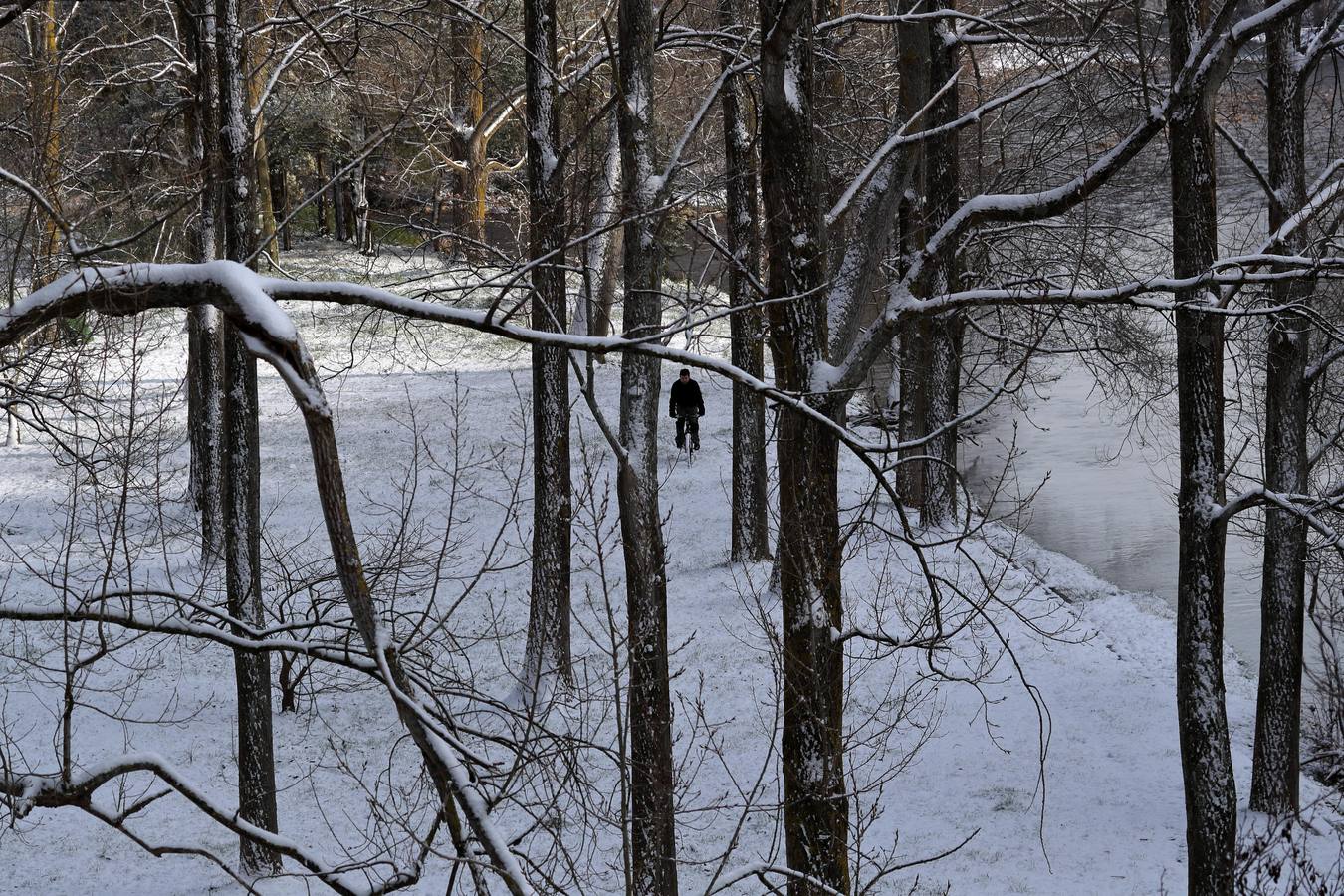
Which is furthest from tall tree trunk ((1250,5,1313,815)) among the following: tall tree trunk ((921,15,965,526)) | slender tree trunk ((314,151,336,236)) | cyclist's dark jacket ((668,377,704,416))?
slender tree trunk ((314,151,336,236))

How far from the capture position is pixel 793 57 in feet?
24.1

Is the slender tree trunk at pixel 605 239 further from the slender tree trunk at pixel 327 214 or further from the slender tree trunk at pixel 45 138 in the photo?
the slender tree trunk at pixel 327 214

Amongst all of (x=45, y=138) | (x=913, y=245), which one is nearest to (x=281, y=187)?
(x=913, y=245)

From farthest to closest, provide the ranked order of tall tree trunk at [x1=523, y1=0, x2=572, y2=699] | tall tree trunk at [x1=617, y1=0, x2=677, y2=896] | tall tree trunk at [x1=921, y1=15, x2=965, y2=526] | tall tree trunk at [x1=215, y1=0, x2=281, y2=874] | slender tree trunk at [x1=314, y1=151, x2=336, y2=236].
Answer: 1. slender tree trunk at [x1=314, y1=151, x2=336, y2=236]
2. tall tree trunk at [x1=921, y1=15, x2=965, y2=526]
3. tall tree trunk at [x1=523, y1=0, x2=572, y2=699]
4. tall tree trunk at [x1=215, y1=0, x2=281, y2=874]
5. tall tree trunk at [x1=617, y1=0, x2=677, y2=896]

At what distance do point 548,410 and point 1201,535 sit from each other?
6580 mm

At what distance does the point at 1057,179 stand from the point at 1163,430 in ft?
23.7

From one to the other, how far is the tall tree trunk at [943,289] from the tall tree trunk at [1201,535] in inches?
189

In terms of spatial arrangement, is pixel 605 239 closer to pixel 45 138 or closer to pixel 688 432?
pixel 688 432

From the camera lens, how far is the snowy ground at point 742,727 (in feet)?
34.0

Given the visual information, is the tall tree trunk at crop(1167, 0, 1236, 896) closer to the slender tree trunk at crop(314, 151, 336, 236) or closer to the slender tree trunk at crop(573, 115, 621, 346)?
the slender tree trunk at crop(573, 115, 621, 346)

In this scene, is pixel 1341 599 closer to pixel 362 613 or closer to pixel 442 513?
pixel 442 513

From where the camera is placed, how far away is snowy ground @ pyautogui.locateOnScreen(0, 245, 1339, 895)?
10367 millimetres

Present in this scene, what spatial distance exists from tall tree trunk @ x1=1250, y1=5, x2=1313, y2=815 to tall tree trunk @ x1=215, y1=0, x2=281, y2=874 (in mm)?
8721

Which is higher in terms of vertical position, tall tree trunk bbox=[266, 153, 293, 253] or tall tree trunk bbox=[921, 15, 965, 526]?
tall tree trunk bbox=[266, 153, 293, 253]
